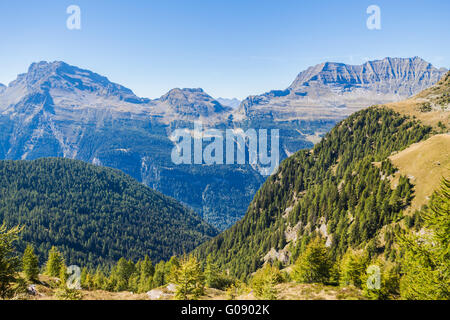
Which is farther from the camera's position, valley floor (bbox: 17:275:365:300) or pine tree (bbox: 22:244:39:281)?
pine tree (bbox: 22:244:39:281)

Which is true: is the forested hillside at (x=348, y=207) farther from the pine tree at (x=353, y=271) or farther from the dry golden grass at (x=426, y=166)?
the pine tree at (x=353, y=271)

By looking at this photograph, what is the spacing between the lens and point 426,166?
10112cm

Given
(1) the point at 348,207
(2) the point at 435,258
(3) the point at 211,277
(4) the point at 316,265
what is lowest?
(3) the point at 211,277

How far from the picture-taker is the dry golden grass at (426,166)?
92012mm

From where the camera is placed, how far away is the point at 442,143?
4087 inches

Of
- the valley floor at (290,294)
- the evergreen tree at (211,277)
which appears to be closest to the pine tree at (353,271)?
the valley floor at (290,294)

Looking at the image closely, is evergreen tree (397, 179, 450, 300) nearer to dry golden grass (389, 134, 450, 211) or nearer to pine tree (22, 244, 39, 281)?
pine tree (22, 244, 39, 281)

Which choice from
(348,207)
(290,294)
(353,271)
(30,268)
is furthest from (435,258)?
(348,207)

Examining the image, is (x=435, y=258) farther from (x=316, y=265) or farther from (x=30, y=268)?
(x=30, y=268)

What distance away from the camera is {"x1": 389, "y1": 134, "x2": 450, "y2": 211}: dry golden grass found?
92.0 meters

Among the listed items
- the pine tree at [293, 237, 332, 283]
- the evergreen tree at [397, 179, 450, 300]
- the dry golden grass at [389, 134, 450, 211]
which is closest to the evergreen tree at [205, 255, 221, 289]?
the pine tree at [293, 237, 332, 283]
